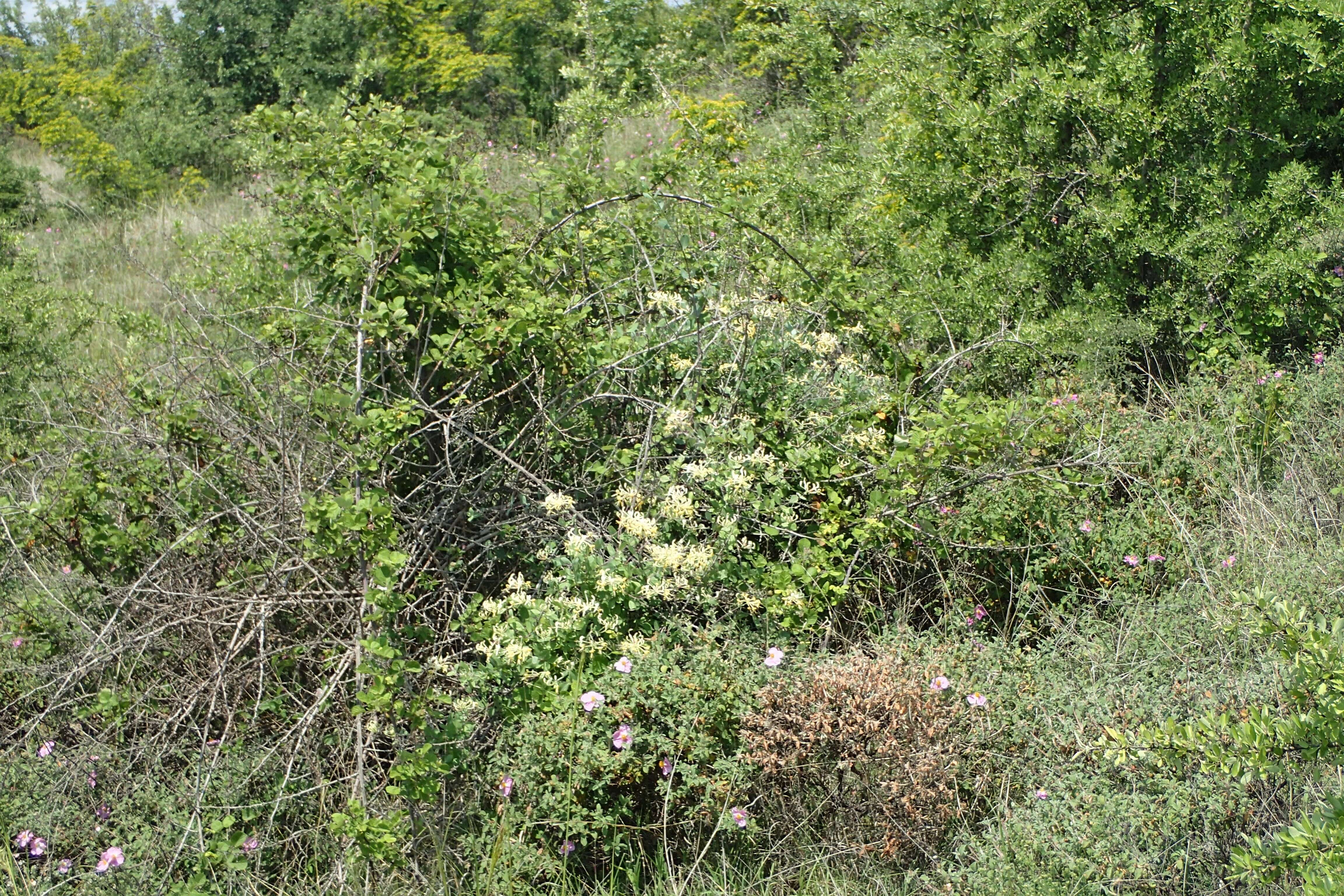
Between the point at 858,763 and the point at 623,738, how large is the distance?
0.58 m

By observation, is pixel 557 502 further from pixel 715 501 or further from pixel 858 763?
pixel 858 763

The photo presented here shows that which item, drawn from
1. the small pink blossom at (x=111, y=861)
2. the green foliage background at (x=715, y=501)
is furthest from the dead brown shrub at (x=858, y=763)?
the small pink blossom at (x=111, y=861)

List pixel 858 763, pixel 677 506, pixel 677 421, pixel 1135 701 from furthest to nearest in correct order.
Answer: pixel 677 421 → pixel 677 506 → pixel 1135 701 → pixel 858 763

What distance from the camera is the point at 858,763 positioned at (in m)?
2.62

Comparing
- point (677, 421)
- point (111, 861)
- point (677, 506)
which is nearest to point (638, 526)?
point (677, 506)

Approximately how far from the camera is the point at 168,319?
5672 millimetres

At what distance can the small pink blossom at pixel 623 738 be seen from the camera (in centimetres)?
263

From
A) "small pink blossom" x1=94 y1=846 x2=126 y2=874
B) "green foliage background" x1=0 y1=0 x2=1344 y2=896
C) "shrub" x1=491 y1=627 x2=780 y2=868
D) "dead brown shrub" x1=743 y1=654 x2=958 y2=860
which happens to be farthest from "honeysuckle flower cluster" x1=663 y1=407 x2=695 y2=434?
"small pink blossom" x1=94 y1=846 x2=126 y2=874

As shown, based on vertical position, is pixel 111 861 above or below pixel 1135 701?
below

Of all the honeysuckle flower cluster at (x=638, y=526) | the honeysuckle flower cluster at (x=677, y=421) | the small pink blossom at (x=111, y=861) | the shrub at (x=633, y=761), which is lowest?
the small pink blossom at (x=111, y=861)

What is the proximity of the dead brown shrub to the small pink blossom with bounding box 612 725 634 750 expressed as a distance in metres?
0.30

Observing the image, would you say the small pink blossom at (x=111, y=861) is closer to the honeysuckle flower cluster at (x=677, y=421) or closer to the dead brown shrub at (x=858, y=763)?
the dead brown shrub at (x=858, y=763)

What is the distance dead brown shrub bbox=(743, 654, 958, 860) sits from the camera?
102 inches

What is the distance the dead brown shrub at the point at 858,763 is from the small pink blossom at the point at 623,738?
0.30 meters
